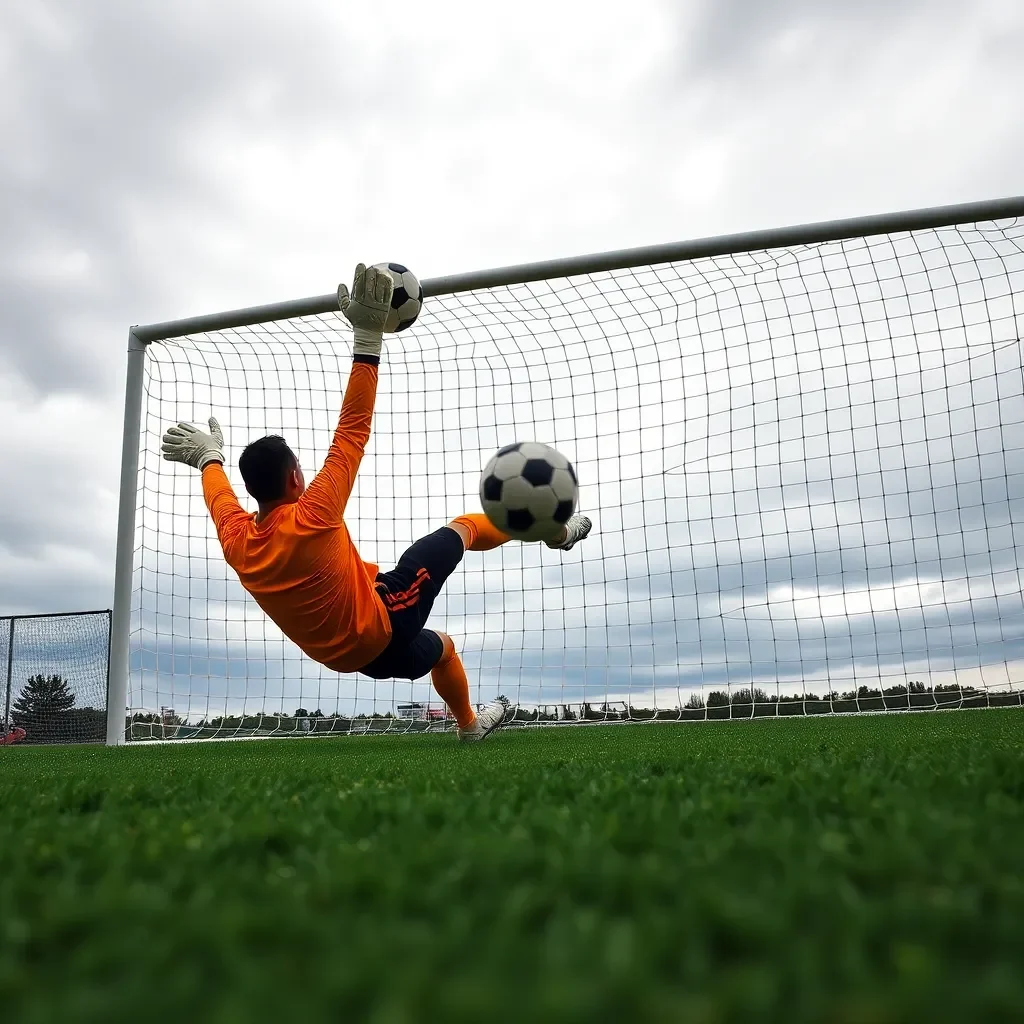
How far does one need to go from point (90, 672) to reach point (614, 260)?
38.5ft

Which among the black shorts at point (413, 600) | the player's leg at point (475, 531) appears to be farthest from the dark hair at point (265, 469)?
the player's leg at point (475, 531)

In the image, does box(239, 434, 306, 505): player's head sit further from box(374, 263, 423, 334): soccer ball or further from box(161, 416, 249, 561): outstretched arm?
box(374, 263, 423, 334): soccer ball

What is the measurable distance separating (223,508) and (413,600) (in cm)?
113

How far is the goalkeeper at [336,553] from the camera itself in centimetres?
387

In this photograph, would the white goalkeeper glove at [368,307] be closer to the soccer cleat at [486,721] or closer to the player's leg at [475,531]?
the player's leg at [475,531]

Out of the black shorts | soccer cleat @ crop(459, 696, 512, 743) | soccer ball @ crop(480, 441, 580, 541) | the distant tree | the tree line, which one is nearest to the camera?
soccer ball @ crop(480, 441, 580, 541)

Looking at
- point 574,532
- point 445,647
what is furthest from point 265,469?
point 574,532

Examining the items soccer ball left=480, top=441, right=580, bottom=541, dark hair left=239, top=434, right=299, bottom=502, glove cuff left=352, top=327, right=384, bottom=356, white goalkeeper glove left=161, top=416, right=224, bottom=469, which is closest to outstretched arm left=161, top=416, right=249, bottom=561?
white goalkeeper glove left=161, top=416, right=224, bottom=469

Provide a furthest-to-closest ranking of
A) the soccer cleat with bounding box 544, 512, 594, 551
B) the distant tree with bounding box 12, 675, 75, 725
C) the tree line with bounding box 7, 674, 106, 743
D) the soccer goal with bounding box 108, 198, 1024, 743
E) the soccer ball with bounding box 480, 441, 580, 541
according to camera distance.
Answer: the distant tree with bounding box 12, 675, 75, 725
the tree line with bounding box 7, 674, 106, 743
the soccer goal with bounding box 108, 198, 1024, 743
the soccer cleat with bounding box 544, 512, 594, 551
the soccer ball with bounding box 480, 441, 580, 541

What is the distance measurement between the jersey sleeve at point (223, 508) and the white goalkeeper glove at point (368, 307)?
3.49ft

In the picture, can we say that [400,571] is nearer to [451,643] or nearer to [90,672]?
[451,643]

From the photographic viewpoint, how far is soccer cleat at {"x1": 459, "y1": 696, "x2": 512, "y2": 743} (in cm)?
497

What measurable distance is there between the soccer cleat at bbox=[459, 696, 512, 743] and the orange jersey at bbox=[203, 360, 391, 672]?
1048mm

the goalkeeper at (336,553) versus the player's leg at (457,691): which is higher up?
the goalkeeper at (336,553)
